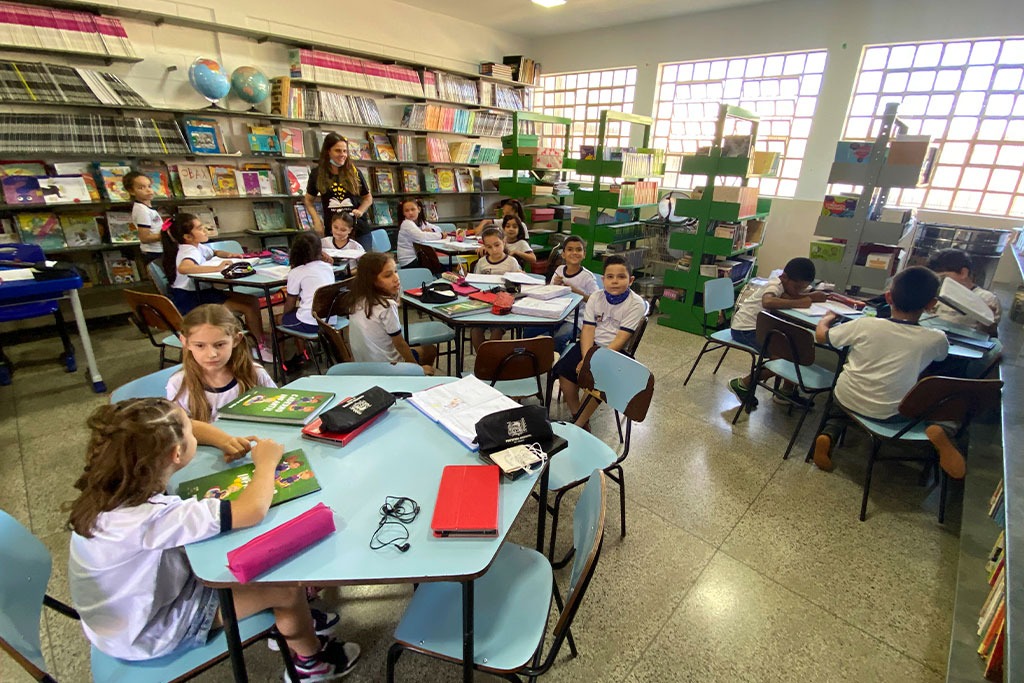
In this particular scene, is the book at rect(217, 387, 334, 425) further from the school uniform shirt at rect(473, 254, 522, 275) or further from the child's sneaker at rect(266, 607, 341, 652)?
the school uniform shirt at rect(473, 254, 522, 275)

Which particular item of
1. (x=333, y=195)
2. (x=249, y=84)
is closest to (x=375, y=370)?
(x=333, y=195)

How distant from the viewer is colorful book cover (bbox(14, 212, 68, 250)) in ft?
12.3

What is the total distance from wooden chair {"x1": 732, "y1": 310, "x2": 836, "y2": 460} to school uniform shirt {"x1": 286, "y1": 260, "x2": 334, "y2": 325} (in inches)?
111

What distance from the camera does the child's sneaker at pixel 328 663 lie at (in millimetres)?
1418

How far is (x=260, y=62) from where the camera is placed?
4773mm

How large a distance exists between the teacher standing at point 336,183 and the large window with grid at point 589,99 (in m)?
3.75

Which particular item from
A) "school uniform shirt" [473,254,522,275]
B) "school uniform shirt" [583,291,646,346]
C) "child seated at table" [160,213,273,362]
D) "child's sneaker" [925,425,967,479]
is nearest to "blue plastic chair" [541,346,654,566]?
"school uniform shirt" [583,291,646,346]

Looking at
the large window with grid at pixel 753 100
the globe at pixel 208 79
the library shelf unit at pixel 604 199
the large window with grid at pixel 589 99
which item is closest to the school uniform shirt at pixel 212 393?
the globe at pixel 208 79

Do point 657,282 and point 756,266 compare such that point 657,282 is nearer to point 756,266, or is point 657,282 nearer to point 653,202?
point 653,202

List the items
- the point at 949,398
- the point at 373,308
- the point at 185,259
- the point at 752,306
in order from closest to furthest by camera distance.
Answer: the point at 949,398 < the point at 373,308 < the point at 752,306 < the point at 185,259

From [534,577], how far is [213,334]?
135cm

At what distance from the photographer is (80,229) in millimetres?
4000

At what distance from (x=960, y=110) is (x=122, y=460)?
7.13m

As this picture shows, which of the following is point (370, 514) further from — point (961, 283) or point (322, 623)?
point (961, 283)
